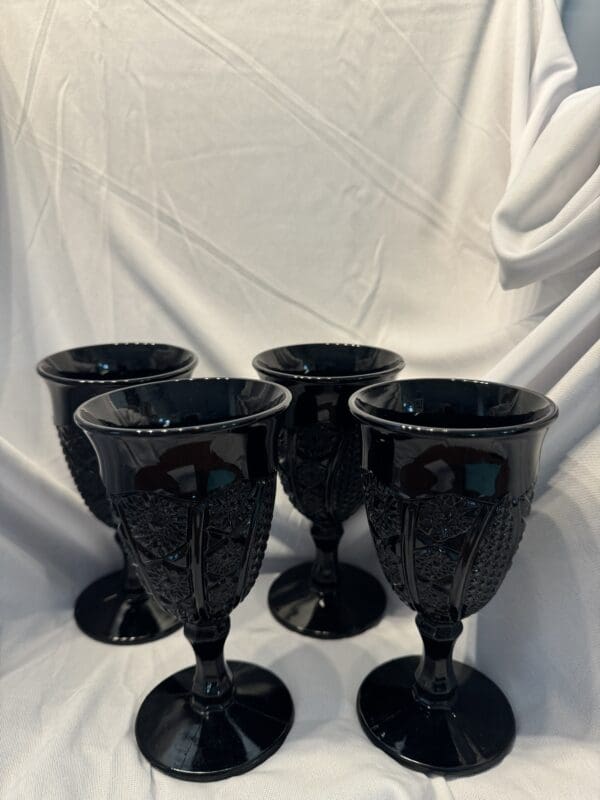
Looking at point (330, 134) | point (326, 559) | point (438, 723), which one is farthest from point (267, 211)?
point (438, 723)

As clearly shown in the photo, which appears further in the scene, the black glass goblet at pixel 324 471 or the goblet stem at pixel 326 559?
the goblet stem at pixel 326 559

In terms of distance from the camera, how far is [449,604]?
64 centimetres

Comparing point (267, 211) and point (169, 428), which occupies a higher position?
point (267, 211)

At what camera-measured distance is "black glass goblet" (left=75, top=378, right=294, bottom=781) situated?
57 cm

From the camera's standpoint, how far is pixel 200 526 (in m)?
0.59

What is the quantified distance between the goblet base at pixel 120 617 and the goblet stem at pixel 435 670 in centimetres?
36

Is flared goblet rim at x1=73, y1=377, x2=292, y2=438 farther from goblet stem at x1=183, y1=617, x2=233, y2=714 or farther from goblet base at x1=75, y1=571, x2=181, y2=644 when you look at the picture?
goblet base at x1=75, y1=571, x2=181, y2=644

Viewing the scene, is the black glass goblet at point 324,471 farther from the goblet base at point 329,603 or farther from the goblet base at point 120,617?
the goblet base at point 120,617

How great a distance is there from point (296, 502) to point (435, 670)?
0.27 meters

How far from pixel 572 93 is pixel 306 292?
0.48 m

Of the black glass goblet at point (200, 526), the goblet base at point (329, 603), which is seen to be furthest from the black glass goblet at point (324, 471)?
the black glass goblet at point (200, 526)

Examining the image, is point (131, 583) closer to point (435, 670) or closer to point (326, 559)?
point (326, 559)

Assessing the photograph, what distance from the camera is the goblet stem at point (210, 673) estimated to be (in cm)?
70

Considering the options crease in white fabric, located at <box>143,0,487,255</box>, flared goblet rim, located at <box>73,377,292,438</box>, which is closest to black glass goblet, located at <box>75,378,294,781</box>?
flared goblet rim, located at <box>73,377,292,438</box>
